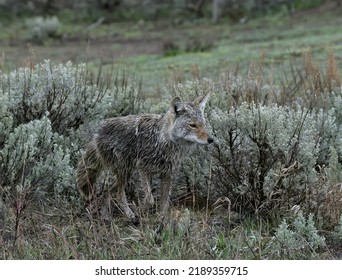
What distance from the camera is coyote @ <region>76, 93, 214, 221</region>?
26.1 feet

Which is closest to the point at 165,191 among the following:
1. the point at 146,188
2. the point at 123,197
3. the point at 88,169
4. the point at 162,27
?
the point at 146,188

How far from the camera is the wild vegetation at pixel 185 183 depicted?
7.28m

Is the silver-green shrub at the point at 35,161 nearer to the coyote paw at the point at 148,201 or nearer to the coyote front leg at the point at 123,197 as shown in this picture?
the coyote front leg at the point at 123,197

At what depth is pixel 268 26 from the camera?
2525 centimetres

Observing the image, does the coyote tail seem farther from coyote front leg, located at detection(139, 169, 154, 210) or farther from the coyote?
coyote front leg, located at detection(139, 169, 154, 210)

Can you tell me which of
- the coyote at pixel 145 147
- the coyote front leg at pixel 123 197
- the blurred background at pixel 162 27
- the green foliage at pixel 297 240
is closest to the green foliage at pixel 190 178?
the green foliage at pixel 297 240

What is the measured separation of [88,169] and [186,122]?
48.2 inches

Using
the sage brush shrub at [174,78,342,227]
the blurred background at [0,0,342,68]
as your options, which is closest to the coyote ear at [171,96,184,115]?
the sage brush shrub at [174,78,342,227]

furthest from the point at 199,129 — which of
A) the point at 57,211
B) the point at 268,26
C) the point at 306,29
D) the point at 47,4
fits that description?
the point at 47,4

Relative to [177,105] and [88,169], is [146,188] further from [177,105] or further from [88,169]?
[177,105]

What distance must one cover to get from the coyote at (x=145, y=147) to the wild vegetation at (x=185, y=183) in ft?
0.50

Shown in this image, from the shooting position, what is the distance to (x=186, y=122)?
793 centimetres

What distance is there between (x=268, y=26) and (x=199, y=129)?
705 inches
